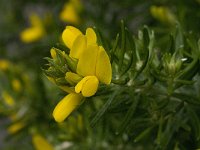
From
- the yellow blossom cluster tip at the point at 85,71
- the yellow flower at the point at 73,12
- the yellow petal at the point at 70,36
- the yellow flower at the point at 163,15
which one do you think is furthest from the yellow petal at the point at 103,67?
the yellow flower at the point at 73,12

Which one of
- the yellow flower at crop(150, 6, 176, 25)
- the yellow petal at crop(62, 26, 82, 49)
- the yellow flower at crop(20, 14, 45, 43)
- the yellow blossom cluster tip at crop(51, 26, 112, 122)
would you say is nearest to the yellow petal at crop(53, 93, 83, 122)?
the yellow blossom cluster tip at crop(51, 26, 112, 122)

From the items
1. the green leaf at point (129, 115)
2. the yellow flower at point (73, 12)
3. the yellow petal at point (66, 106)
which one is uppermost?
the yellow petal at point (66, 106)

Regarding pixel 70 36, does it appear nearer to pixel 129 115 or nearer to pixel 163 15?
pixel 129 115

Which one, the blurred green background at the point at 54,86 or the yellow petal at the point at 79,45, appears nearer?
the yellow petal at the point at 79,45

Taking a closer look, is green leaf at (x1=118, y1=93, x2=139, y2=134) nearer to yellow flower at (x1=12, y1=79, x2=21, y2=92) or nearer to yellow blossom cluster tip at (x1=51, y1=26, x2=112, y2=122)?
yellow blossom cluster tip at (x1=51, y1=26, x2=112, y2=122)

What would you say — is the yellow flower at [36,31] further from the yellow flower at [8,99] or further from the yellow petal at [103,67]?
the yellow petal at [103,67]
